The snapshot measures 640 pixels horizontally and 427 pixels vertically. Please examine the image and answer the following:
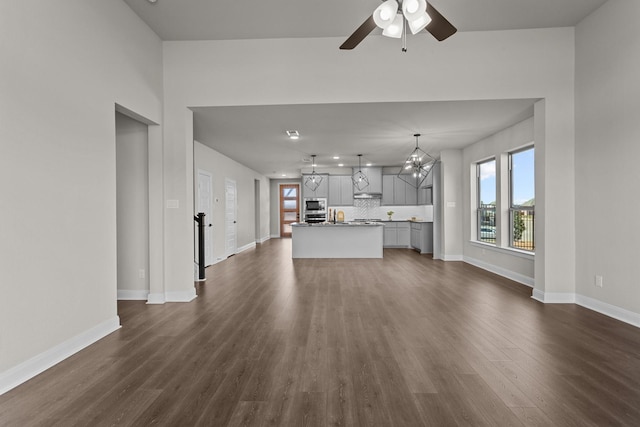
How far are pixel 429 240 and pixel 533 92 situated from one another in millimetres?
5431

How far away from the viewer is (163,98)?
14.1 feet

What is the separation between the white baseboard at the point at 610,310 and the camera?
3.31 meters

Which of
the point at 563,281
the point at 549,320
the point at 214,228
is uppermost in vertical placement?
the point at 214,228

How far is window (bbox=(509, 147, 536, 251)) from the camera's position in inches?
207

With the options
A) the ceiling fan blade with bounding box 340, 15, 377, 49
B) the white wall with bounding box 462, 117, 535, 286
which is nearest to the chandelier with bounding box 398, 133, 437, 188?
the white wall with bounding box 462, 117, 535, 286

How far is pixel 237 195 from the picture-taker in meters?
9.30

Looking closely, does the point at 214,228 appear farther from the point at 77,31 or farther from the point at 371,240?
the point at 77,31

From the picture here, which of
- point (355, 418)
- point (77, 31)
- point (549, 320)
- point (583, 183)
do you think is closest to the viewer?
point (355, 418)

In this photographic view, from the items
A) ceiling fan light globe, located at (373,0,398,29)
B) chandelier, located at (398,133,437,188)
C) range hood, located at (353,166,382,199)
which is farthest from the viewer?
range hood, located at (353,166,382,199)

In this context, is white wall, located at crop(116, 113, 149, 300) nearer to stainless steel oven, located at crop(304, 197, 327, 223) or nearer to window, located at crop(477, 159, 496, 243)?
window, located at crop(477, 159, 496, 243)

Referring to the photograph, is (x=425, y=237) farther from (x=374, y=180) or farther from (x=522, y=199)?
(x=522, y=199)

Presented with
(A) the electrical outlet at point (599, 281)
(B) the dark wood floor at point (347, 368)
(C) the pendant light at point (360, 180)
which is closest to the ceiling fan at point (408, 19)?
(B) the dark wood floor at point (347, 368)

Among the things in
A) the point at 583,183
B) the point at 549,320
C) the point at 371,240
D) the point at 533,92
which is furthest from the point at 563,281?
the point at 371,240

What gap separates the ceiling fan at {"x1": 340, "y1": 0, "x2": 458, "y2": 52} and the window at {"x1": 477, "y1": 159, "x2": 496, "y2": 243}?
4.68 m
